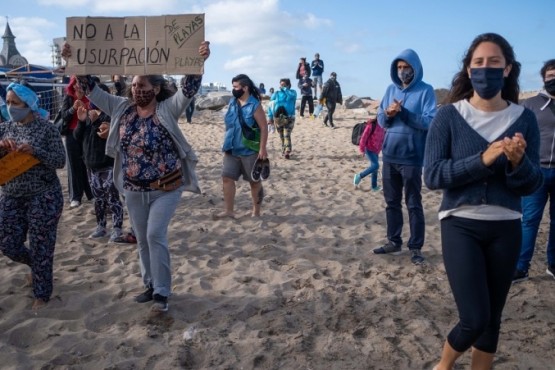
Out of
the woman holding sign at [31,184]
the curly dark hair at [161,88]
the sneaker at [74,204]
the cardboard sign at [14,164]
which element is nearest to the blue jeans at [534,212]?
the curly dark hair at [161,88]

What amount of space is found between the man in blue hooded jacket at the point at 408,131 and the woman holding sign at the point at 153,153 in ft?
6.88

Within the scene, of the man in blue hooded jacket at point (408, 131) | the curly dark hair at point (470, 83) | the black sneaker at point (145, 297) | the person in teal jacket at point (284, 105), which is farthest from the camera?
the person in teal jacket at point (284, 105)

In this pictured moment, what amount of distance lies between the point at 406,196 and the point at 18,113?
3.70 metres

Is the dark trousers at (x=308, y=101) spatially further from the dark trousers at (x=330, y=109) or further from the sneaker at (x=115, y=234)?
the sneaker at (x=115, y=234)

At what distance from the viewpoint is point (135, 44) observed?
4.11m

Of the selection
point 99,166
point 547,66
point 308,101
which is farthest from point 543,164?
point 308,101

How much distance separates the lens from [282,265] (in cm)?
529

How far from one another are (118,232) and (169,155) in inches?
95.8

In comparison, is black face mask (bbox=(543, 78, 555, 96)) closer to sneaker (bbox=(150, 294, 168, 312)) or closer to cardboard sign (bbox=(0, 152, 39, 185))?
sneaker (bbox=(150, 294, 168, 312))

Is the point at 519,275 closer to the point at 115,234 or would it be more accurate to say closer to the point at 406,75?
the point at 406,75

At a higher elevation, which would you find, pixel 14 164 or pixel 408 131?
pixel 408 131

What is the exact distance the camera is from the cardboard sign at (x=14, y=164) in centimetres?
388

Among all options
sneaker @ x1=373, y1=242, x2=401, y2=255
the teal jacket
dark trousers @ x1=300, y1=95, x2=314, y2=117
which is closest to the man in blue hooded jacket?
sneaker @ x1=373, y1=242, x2=401, y2=255

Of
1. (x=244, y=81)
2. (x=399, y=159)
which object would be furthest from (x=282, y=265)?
(x=244, y=81)
